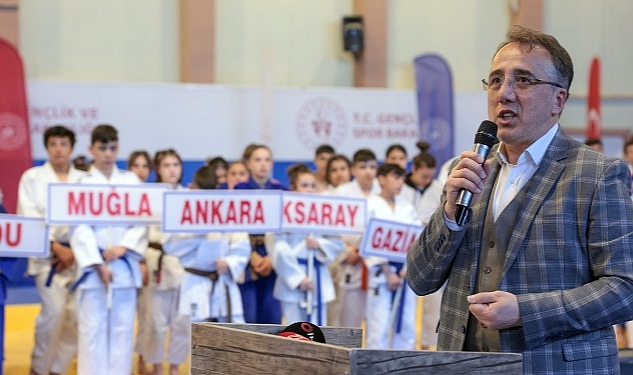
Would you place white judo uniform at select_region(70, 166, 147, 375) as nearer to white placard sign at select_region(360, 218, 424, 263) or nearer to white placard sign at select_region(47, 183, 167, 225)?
white placard sign at select_region(47, 183, 167, 225)

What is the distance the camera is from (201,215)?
6.34m

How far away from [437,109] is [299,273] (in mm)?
5524

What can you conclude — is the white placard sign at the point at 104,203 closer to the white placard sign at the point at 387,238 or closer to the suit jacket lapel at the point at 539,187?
the white placard sign at the point at 387,238

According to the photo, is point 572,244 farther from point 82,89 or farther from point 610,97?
point 610,97

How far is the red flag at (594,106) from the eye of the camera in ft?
40.0

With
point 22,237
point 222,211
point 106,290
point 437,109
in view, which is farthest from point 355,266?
point 437,109

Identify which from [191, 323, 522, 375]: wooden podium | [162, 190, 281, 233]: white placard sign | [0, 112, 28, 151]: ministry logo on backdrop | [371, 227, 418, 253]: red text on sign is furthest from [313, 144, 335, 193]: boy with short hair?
[191, 323, 522, 375]: wooden podium

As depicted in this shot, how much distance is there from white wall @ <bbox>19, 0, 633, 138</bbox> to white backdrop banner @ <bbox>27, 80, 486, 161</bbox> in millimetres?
551

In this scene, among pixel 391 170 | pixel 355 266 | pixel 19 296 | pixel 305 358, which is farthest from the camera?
pixel 19 296

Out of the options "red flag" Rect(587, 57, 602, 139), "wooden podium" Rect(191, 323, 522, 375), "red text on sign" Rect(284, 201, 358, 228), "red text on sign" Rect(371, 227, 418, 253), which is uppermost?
"red flag" Rect(587, 57, 602, 139)

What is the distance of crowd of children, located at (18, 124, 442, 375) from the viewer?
21.0 feet

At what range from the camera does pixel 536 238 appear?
7.37 feet

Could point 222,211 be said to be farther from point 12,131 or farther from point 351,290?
point 12,131

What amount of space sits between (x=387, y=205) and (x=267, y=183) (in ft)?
2.72
